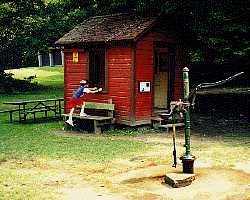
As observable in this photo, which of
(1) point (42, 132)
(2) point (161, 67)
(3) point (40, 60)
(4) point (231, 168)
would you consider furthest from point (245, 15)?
(3) point (40, 60)

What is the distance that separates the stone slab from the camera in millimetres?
9078

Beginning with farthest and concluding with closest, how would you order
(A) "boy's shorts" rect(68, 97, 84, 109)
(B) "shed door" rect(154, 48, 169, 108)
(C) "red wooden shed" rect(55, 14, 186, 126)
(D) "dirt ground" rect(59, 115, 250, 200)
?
(B) "shed door" rect(154, 48, 169, 108), (A) "boy's shorts" rect(68, 97, 84, 109), (C) "red wooden shed" rect(55, 14, 186, 126), (D) "dirt ground" rect(59, 115, 250, 200)

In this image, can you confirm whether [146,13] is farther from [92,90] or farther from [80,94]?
[80,94]

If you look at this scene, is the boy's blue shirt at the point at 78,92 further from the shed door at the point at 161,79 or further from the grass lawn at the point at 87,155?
the shed door at the point at 161,79

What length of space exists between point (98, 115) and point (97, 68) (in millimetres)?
1922

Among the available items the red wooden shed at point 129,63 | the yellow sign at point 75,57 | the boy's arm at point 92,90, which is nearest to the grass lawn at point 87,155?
the red wooden shed at point 129,63

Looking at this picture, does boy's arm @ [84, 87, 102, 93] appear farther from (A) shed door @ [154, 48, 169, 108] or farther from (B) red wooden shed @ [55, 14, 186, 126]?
(A) shed door @ [154, 48, 169, 108]

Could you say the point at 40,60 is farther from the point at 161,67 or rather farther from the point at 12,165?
the point at 12,165

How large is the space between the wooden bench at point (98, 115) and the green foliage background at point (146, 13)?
4.12 meters

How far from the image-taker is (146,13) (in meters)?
18.5

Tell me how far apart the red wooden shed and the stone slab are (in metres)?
7.47

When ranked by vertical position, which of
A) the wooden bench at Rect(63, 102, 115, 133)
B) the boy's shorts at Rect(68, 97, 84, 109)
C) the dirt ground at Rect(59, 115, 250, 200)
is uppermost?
the boy's shorts at Rect(68, 97, 84, 109)

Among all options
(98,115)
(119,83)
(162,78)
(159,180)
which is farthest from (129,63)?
(159,180)

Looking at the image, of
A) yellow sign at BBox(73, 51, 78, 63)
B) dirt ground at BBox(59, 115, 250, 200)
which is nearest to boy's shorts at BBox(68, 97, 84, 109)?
yellow sign at BBox(73, 51, 78, 63)
